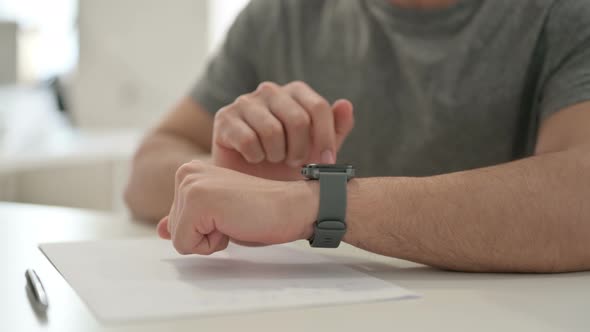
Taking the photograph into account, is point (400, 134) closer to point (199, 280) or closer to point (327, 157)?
point (327, 157)

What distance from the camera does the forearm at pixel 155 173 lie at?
1.22 meters

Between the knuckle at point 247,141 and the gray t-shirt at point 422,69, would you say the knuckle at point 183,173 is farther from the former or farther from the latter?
the gray t-shirt at point 422,69

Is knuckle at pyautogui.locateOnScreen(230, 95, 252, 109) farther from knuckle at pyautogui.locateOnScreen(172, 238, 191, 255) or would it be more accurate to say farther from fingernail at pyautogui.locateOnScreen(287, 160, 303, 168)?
knuckle at pyautogui.locateOnScreen(172, 238, 191, 255)

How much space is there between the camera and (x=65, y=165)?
2.29 metres

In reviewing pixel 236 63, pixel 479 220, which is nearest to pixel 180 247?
pixel 479 220

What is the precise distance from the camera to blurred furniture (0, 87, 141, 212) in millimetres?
2275

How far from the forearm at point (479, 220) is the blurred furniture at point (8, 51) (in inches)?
90.9

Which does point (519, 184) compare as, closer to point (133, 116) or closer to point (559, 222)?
point (559, 222)

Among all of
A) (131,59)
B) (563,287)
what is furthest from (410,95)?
(131,59)

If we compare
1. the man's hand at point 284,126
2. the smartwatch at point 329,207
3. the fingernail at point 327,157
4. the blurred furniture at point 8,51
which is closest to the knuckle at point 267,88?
the man's hand at point 284,126

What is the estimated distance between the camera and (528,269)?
31.2 inches

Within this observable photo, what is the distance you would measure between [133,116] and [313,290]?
217cm

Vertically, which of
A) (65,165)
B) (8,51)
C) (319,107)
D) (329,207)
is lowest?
(65,165)

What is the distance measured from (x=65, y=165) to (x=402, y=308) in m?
1.83
